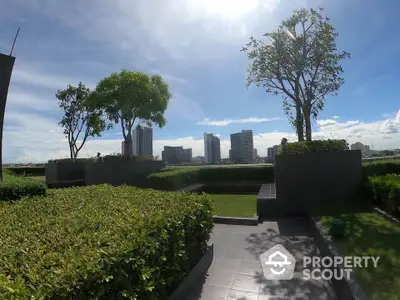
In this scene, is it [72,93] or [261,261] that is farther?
[72,93]

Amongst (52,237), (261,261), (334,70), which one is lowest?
(261,261)

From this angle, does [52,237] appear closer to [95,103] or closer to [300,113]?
[300,113]

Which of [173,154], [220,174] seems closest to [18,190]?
[220,174]

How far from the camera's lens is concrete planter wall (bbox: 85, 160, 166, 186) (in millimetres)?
13742

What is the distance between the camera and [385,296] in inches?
112

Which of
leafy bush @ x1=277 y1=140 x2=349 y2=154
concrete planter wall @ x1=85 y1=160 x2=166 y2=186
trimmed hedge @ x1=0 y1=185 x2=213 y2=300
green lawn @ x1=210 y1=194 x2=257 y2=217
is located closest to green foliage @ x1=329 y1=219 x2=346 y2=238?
trimmed hedge @ x1=0 y1=185 x2=213 y2=300

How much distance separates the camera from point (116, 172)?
45.1ft

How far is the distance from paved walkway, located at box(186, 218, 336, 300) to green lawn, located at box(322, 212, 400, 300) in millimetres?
587

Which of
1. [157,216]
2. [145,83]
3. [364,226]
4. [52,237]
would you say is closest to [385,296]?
[157,216]

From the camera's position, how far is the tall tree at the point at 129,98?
50.3ft

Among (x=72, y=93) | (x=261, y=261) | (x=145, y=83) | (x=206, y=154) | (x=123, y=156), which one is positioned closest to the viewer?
(x=261, y=261)

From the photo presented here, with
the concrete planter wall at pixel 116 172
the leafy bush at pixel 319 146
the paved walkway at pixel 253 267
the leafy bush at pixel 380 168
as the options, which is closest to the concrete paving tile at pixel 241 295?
the paved walkway at pixel 253 267

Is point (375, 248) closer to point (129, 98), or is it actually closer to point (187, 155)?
point (129, 98)

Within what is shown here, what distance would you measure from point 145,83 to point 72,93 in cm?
946
